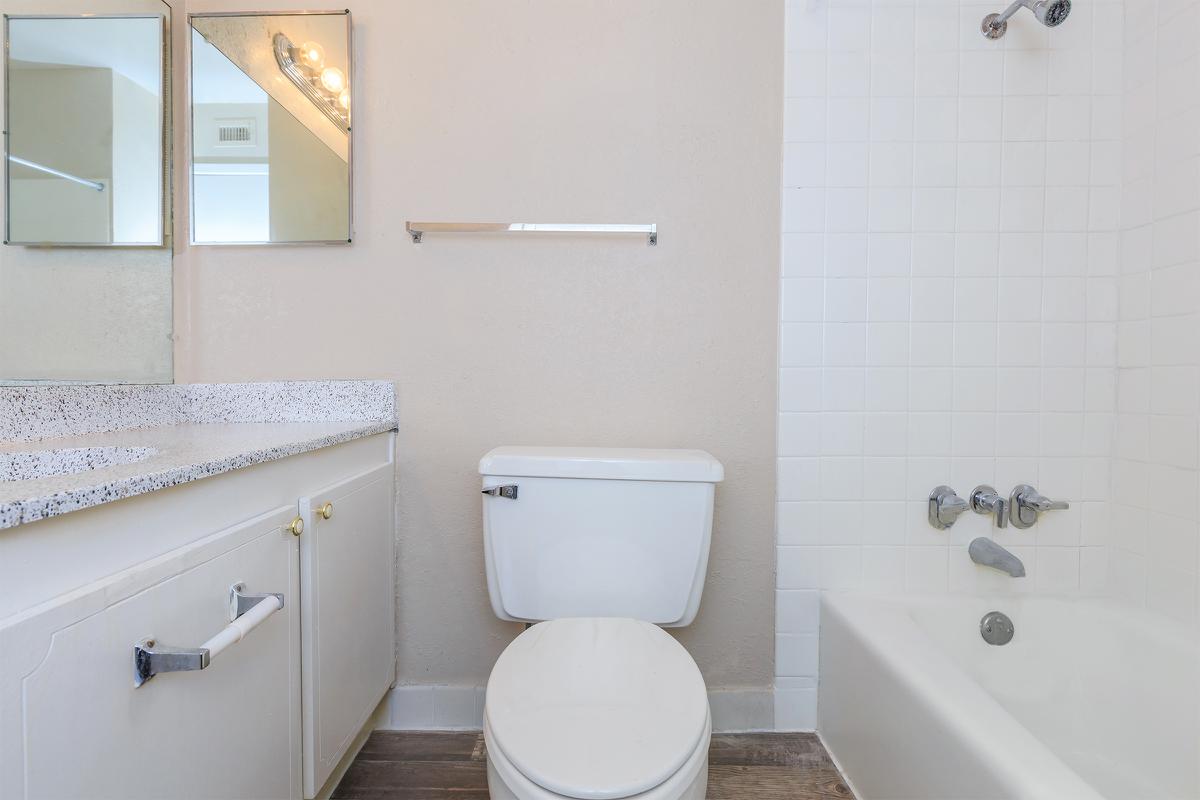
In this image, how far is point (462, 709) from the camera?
1.47 metres

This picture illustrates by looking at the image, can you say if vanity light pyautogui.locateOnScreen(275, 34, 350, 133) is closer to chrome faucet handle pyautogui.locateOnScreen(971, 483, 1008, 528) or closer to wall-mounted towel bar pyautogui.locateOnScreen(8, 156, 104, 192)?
wall-mounted towel bar pyautogui.locateOnScreen(8, 156, 104, 192)

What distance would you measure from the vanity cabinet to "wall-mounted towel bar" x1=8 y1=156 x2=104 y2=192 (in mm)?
796

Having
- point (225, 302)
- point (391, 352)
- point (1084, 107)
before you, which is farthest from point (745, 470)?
point (225, 302)

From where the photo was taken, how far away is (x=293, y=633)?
997 mm

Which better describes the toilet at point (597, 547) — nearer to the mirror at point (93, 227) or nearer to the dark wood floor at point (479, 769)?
the dark wood floor at point (479, 769)

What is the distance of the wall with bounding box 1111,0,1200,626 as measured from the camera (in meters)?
1.24

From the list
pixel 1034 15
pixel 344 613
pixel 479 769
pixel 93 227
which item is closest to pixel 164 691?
pixel 344 613

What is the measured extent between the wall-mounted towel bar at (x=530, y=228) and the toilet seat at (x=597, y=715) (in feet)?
3.00

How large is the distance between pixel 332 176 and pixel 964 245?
1603 mm

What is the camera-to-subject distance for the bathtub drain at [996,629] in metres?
1.36

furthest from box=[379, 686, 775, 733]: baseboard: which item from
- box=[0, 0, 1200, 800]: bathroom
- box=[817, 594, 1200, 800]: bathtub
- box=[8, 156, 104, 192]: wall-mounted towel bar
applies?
box=[8, 156, 104, 192]: wall-mounted towel bar

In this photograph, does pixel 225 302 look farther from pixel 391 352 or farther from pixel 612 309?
pixel 612 309

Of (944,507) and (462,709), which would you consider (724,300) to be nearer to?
(944,507)

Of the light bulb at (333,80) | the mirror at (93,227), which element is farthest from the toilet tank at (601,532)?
the light bulb at (333,80)
